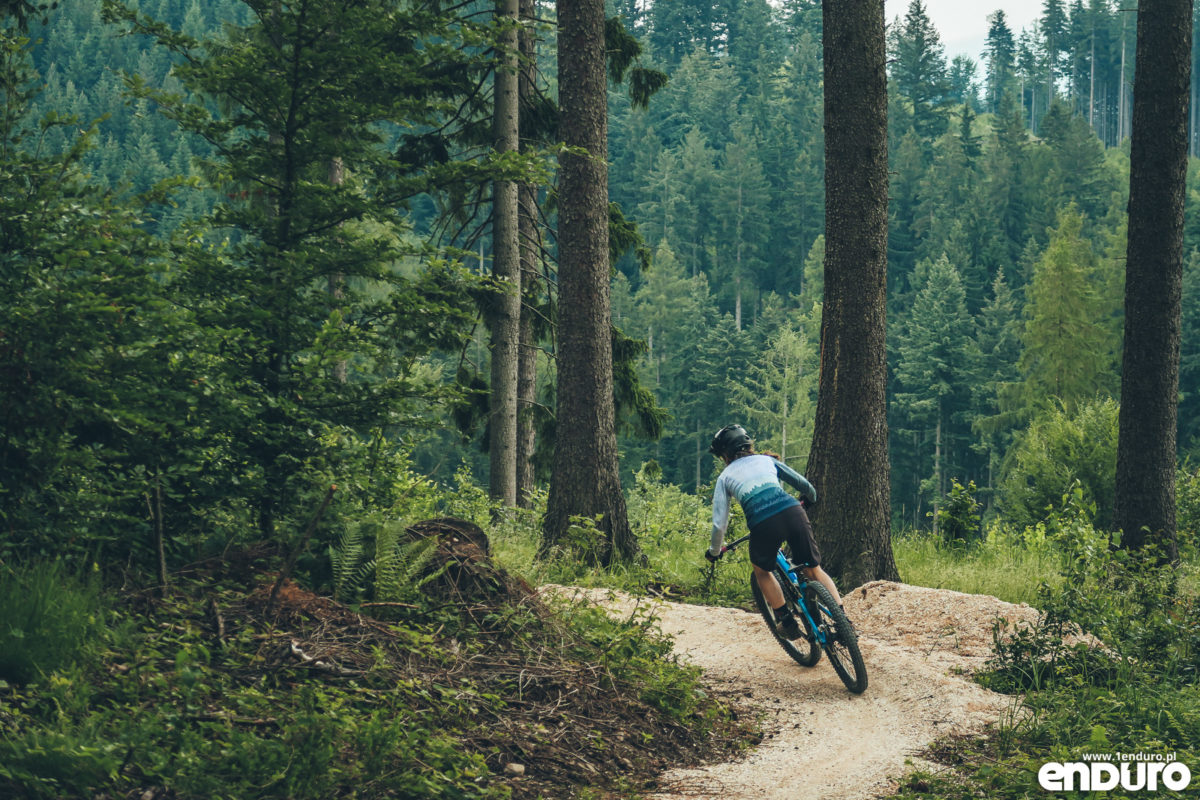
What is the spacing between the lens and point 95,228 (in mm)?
5512

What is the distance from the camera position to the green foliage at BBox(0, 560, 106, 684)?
482cm

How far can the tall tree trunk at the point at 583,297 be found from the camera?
11430 millimetres

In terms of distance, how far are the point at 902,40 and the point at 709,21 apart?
1143 inches

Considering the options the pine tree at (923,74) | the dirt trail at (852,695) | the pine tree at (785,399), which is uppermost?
the pine tree at (923,74)

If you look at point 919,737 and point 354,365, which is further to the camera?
point 354,365

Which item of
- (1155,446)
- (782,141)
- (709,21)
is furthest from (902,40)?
(1155,446)

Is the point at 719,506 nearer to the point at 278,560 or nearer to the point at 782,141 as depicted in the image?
the point at 278,560

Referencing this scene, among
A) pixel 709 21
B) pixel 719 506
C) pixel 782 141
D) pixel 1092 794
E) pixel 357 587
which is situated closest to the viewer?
pixel 1092 794

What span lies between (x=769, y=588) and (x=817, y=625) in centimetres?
47

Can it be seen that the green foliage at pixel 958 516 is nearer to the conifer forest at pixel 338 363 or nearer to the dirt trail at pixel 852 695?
the conifer forest at pixel 338 363

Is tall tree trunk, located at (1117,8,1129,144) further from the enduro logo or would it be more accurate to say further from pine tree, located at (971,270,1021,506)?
the enduro logo

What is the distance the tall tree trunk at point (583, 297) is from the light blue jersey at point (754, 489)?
3691 millimetres

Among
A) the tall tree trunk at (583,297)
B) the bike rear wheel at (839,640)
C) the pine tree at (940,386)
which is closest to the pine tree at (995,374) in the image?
the pine tree at (940,386)

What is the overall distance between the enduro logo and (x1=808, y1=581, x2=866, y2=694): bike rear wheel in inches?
71.2
